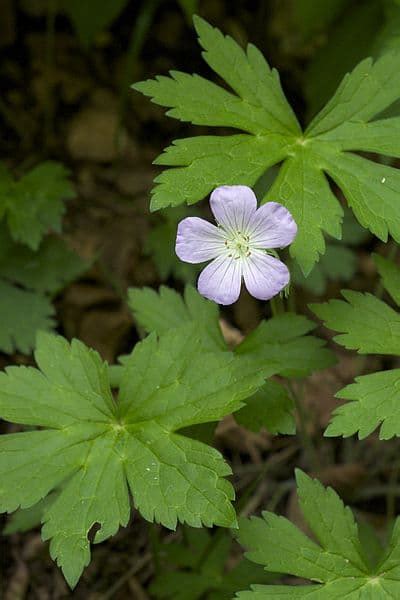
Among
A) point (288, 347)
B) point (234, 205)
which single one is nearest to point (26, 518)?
point (288, 347)

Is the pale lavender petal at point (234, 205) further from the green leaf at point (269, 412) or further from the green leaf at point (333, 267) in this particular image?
the green leaf at point (333, 267)

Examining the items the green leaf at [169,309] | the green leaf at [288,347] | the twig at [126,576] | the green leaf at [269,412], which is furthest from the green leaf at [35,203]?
the twig at [126,576]

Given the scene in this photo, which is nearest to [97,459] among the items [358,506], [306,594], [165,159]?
[306,594]

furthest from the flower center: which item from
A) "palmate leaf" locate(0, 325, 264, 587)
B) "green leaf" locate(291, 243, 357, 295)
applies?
"green leaf" locate(291, 243, 357, 295)

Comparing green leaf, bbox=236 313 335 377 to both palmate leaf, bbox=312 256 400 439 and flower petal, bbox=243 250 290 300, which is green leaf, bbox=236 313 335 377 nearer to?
palmate leaf, bbox=312 256 400 439

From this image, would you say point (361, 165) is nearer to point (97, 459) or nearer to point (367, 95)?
point (367, 95)
